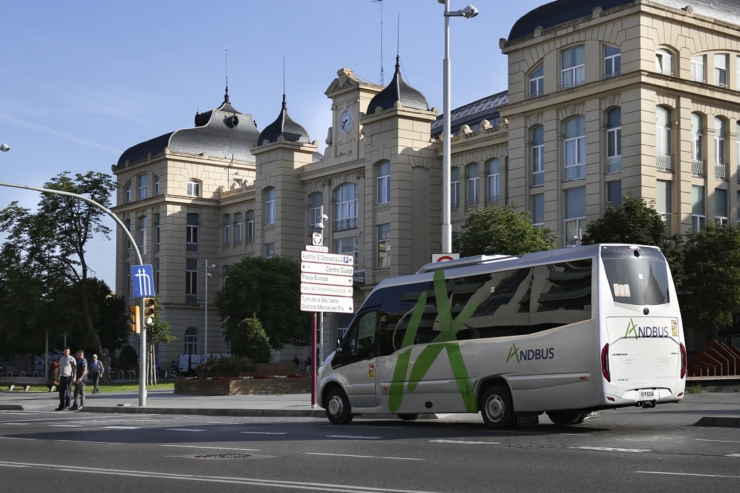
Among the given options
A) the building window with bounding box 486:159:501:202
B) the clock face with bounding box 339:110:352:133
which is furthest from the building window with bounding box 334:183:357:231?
the building window with bounding box 486:159:501:202

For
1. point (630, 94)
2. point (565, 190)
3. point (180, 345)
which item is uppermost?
point (630, 94)

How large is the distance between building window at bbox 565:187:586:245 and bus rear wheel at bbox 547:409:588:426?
29.8 m

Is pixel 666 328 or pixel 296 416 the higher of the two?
pixel 666 328

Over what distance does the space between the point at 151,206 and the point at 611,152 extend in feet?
137

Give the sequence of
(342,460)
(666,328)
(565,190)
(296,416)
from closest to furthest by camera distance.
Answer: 1. (342,460)
2. (666,328)
3. (296,416)
4. (565,190)

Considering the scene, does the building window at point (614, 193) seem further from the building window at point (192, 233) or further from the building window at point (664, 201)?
the building window at point (192, 233)

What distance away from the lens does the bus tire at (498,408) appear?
18000 mm

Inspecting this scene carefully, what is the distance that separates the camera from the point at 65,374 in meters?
30.5

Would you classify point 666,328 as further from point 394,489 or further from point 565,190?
point 565,190

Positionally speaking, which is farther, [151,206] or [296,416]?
[151,206]

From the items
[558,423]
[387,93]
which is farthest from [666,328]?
[387,93]

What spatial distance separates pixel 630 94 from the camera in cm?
4684

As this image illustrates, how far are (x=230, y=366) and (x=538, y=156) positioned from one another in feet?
58.1

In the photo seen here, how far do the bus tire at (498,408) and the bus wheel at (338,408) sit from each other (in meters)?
3.29
